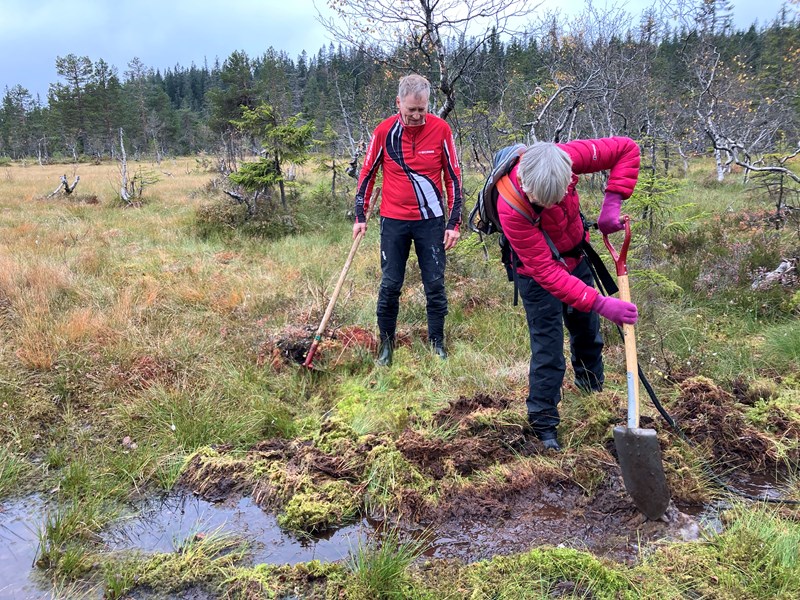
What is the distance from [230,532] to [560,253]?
90.7 inches

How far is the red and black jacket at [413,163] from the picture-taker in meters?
4.05

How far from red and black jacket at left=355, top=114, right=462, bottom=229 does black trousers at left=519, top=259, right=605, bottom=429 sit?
1.35 meters

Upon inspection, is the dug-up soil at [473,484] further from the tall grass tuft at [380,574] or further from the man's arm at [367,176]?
the man's arm at [367,176]

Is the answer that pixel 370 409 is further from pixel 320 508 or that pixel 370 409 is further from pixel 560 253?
pixel 560 253

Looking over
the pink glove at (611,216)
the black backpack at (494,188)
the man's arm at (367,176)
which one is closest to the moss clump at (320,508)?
the black backpack at (494,188)

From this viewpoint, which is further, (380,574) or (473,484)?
(473,484)

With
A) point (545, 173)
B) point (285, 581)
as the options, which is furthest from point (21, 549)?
point (545, 173)

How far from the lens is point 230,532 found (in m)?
2.63

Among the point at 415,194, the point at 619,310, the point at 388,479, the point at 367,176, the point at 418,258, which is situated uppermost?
the point at 367,176

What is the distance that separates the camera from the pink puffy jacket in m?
2.64

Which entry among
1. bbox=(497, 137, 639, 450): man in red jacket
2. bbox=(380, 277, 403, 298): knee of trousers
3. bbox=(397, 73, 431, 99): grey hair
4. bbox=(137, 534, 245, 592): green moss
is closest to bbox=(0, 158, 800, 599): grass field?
bbox=(137, 534, 245, 592): green moss

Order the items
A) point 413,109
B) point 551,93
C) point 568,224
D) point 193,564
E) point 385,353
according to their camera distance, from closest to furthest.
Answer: point 193,564 < point 568,224 < point 413,109 < point 385,353 < point 551,93

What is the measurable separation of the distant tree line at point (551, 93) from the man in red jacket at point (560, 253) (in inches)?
109

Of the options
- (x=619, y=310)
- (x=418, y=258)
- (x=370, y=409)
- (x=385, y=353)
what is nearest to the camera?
(x=619, y=310)
